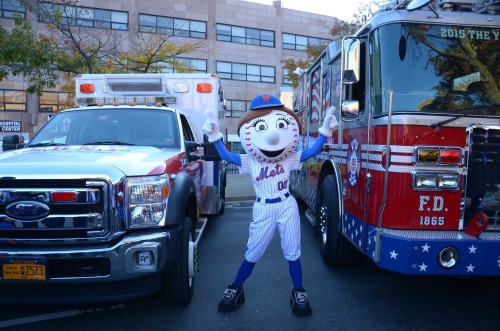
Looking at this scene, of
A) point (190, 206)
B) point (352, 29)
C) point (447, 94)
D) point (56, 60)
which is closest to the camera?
point (447, 94)

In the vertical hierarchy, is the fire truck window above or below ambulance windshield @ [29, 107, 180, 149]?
above

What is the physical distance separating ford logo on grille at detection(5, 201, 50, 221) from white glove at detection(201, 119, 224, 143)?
153 centimetres

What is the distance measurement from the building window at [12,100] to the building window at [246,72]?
1332cm

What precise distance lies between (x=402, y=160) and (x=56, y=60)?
11.5 metres

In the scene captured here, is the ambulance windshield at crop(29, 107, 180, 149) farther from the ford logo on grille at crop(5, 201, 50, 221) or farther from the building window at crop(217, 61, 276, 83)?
the building window at crop(217, 61, 276, 83)

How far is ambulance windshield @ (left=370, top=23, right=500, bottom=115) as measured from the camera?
12.4 ft

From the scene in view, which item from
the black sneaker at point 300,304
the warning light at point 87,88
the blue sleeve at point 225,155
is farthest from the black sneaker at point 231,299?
the warning light at point 87,88

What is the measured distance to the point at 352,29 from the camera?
16422mm

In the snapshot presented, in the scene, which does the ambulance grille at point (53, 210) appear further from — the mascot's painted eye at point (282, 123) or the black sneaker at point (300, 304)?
the black sneaker at point (300, 304)

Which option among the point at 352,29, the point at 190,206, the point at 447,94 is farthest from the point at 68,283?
the point at 352,29

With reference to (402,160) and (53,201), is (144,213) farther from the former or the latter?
(402,160)

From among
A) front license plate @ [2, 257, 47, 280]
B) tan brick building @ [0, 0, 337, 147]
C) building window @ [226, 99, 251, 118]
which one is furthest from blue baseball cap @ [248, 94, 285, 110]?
building window @ [226, 99, 251, 118]

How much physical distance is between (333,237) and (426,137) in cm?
194

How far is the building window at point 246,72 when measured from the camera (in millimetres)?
32656
